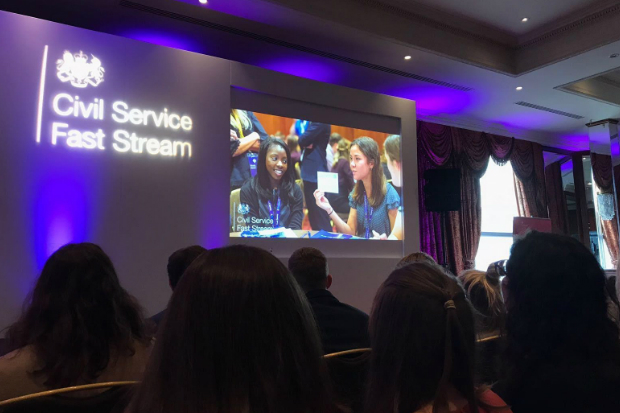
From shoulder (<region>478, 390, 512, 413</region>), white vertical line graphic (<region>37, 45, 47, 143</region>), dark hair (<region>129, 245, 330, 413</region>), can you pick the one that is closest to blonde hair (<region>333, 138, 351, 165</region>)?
white vertical line graphic (<region>37, 45, 47, 143</region>)

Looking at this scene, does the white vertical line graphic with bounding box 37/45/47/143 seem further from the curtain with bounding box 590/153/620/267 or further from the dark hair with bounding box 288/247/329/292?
the curtain with bounding box 590/153/620/267

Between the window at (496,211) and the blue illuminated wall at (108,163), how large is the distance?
500 cm

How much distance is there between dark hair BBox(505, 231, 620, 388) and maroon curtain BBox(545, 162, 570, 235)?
8.14m

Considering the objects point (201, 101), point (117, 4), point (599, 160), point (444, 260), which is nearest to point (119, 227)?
point (201, 101)

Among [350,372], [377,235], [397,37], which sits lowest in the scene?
[350,372]

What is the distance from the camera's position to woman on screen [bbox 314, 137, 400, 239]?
5359 mm

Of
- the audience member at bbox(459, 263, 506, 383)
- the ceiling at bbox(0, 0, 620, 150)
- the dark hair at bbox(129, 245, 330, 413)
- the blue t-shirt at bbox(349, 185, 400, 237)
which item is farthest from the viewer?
the blue t-shirt at bbox(349, 185, 400, 237)

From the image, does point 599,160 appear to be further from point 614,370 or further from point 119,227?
point 614,370

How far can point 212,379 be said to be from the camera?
729mm

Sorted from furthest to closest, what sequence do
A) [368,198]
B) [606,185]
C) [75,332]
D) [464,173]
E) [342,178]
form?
1. [606,185]
2. [464,173]
3. [368,198]
4. [342,178]
5. [75,332]

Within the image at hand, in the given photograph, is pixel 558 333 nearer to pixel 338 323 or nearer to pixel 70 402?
pixel 338 323

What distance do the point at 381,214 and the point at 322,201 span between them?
77 cm

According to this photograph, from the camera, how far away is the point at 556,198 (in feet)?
29.3

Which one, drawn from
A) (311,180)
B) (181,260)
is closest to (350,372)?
(181,260)
